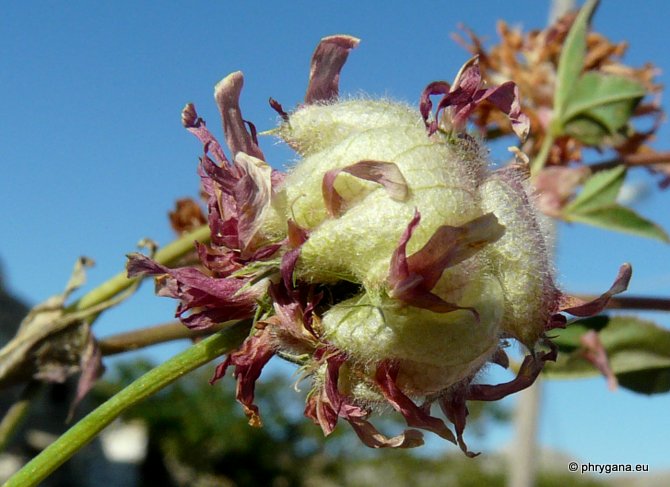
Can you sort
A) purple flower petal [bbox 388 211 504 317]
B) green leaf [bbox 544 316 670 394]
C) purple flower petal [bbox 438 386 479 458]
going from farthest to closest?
1. green leaf [bbox 544 316 670 394]
2. purple flower petal [bbox 438 386 479 458]
3. purple flower petal [bbox 388 211 504 317]

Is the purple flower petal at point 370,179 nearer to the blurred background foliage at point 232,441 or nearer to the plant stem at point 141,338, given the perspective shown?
the plant stem at point 141,338

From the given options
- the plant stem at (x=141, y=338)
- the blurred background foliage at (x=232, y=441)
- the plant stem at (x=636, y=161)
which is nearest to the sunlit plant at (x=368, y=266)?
the plant stem at (x=141, y=338)

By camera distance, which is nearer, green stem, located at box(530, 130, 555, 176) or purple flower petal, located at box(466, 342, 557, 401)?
purple flower petal, located at box(466, 342, 557, 401)

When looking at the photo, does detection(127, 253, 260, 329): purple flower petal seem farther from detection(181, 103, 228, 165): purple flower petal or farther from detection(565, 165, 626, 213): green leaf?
detection(565, 165, 626, 213): green leaf

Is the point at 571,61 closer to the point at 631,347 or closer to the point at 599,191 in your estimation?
the point at 599,191

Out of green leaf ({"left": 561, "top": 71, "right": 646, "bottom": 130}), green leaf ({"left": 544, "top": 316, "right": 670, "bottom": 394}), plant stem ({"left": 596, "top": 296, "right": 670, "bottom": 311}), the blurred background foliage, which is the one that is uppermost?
green leaf ({"left": 561, "top": 71, "right": 646, "bottom": 130})

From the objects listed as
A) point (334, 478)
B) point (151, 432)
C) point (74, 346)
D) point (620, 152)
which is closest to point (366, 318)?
point (74, 346)

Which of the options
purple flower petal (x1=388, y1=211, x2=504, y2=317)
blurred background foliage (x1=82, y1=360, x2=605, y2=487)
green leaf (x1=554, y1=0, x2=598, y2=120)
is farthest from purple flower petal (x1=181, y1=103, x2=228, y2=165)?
blurred background foliage (x1=82, y1=360, x2=605, y2=487)
